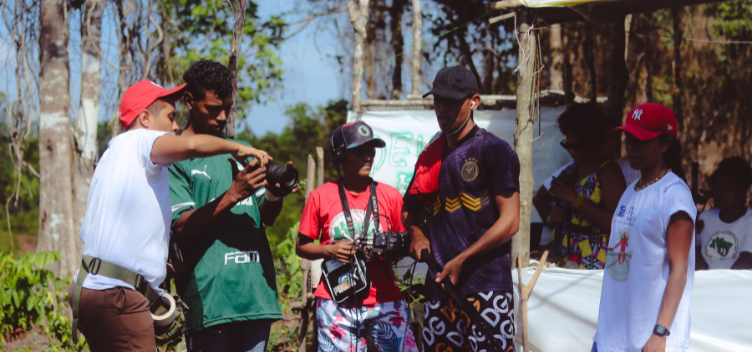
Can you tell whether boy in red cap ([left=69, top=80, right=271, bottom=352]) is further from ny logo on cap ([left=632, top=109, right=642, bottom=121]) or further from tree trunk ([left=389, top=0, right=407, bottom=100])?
tree trunk ([left=389, top=0, right=407, bottom=100])

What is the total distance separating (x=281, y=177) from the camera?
2680mm

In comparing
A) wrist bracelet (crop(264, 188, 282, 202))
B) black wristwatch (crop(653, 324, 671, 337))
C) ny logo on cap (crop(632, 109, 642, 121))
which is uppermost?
ny logo on cap (crop(632, 109, 642, 121))

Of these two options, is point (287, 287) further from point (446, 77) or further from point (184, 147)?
point (184, 147)

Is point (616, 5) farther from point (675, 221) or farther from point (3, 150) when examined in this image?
point (3, 150)

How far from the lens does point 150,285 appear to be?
249cm

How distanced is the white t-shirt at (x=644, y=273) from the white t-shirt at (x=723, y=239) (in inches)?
93.1

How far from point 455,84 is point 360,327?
1.40 meters

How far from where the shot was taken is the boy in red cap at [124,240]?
7.70 feet

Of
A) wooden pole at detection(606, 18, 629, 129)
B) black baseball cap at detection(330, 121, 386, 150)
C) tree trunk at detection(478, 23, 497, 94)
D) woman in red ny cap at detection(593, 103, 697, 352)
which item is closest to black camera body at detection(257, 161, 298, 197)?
black baseball cap at detection(330, 121, 386, 150)

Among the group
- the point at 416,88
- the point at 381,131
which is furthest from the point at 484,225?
the point at 416,88

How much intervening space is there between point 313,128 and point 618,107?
56.4 feet

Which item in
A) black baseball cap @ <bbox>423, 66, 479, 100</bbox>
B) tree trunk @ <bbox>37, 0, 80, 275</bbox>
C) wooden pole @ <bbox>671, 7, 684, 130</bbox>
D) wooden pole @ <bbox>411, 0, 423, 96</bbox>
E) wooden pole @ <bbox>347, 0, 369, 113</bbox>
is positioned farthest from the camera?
wooden pole @ <bbox>671, 7, 684, 130</bbox>

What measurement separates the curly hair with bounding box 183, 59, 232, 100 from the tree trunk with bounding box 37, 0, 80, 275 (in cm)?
393

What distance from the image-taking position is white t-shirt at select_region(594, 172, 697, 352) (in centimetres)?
239
